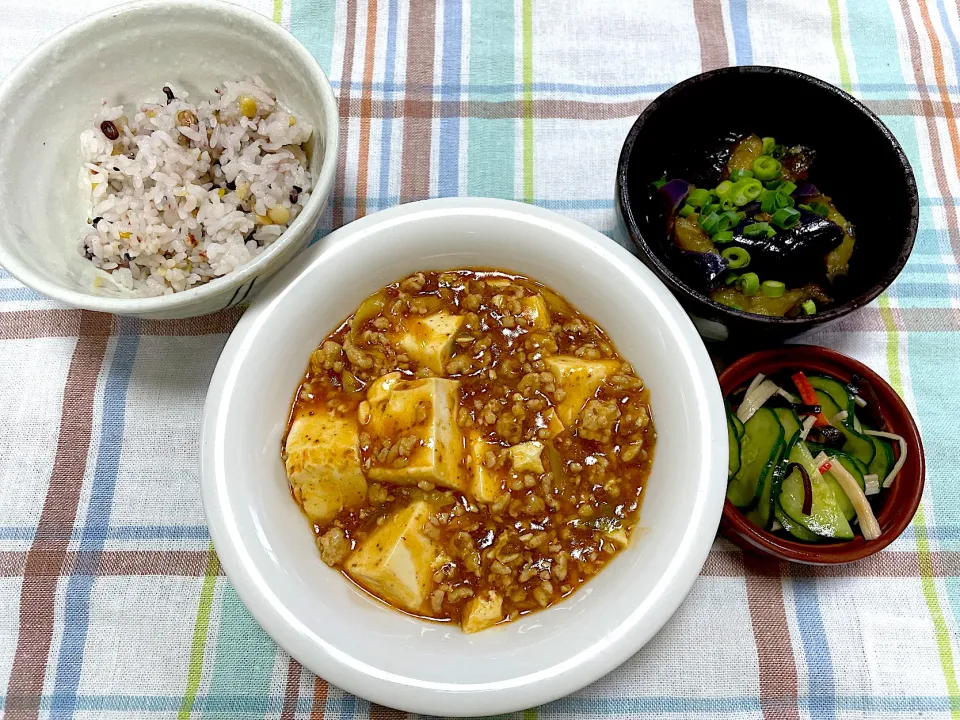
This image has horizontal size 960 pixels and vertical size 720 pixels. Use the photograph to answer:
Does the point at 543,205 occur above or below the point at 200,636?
above

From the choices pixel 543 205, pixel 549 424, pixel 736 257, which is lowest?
pixel 549 424

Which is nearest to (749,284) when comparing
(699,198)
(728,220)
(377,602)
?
(728,220)

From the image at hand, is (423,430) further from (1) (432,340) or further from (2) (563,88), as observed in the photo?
(2) (563,88)

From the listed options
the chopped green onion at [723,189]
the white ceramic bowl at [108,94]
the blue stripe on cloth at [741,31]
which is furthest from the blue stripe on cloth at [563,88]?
the chopped green onion at [723,189]

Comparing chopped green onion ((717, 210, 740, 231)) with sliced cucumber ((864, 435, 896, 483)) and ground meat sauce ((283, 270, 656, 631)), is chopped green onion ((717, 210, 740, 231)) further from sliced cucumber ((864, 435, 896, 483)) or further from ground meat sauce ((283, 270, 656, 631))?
sliced cucumber ((864, 435, 896, 483))

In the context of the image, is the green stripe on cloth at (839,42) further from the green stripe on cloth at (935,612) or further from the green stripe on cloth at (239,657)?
the green stripe on cloth at (239,657)

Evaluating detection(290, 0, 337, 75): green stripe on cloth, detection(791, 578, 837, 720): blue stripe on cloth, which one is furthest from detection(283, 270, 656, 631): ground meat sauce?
detection(290, 0, 337, 75): green stripe on cloth
